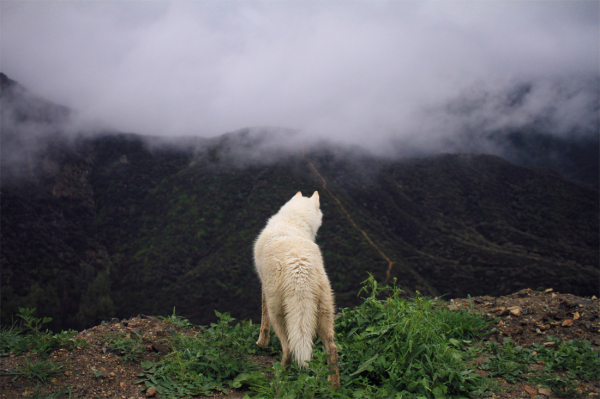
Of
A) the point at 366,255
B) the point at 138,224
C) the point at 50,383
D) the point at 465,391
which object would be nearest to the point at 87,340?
the point at 50,383

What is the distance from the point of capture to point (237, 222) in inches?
1602

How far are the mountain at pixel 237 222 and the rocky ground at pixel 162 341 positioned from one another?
19.9 metres

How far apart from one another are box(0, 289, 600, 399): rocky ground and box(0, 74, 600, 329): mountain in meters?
19.9

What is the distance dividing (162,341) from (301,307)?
2.85 m

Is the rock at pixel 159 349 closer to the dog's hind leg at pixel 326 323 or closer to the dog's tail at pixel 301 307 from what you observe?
the dog's tail at pixel 301 307

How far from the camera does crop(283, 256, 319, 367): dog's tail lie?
394 centimetres

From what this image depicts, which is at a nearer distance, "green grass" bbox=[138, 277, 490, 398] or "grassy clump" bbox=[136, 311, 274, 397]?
"green grass" bbox=[138, 277, 490, 398]

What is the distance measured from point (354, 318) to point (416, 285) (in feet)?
110

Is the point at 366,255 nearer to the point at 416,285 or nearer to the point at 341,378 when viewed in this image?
the point at 416,285

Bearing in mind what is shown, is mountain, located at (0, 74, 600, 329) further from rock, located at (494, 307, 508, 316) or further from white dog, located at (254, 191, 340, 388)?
white dog, located at (254, 191, 340, 388)

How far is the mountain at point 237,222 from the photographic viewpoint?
115 ft

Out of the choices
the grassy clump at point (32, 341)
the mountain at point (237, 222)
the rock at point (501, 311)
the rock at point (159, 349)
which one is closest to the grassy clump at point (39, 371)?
the grassy clump at point (32, 341)

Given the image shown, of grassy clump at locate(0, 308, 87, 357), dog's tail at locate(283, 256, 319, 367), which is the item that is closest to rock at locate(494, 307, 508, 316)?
dog's tail at locate(283, 256, 319, 367)

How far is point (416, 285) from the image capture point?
35500 mm
